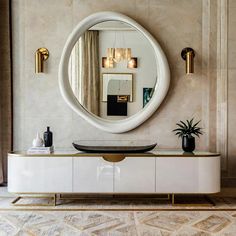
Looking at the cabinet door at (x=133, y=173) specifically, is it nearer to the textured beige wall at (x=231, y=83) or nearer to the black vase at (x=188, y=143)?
the black vase at (x=188, y=143)

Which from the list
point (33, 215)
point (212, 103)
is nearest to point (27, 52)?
point (33, 215)

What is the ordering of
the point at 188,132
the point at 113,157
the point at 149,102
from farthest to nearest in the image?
the point at 149,102 → the point at 188,132 → the point at 113,157

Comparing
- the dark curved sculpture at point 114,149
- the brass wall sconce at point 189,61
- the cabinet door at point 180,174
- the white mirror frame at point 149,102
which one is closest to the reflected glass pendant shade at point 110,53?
the white mirror frame at point 149,102

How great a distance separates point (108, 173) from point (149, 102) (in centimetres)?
83

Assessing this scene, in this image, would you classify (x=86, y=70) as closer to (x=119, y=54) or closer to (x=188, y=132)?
→ (x=119, y=54)

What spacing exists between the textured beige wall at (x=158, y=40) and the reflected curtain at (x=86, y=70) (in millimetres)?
159

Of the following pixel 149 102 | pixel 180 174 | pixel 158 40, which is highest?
pixel 158 40

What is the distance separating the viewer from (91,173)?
2541 mm

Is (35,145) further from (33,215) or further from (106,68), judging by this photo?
(106,68)

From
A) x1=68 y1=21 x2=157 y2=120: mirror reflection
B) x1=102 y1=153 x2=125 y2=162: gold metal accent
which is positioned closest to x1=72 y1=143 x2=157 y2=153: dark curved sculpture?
x1=102 y1=153 x2=125 y2=162: gold metal accent

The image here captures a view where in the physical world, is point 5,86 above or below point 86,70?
below

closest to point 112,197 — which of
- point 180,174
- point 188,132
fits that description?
point 180,174

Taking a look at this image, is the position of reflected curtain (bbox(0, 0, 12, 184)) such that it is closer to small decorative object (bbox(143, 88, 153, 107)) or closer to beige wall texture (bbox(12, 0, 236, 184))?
beige wall texture (bbox(12, 0, 236, 184))

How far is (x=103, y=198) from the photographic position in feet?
9.28
